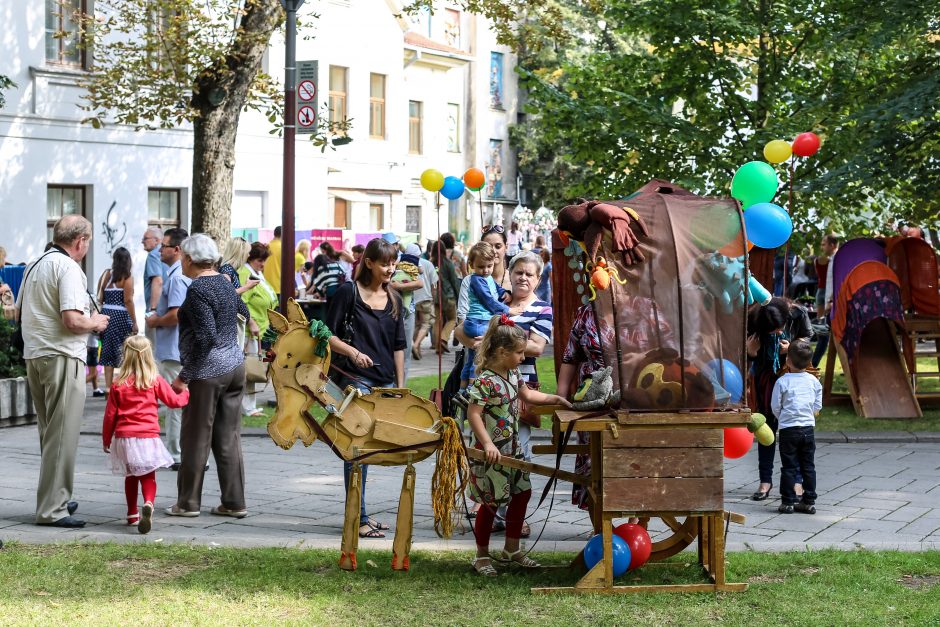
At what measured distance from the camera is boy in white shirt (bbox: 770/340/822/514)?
Answer: 8711 mm

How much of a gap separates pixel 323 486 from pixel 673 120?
26.0 feet

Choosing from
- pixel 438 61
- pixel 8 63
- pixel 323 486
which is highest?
pixel 438 61

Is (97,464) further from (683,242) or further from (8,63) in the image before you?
(8,63)

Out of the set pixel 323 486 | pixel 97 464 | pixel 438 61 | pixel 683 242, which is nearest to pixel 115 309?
pixel 97 464

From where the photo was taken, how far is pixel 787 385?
874 cm

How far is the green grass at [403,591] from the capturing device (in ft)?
19.4

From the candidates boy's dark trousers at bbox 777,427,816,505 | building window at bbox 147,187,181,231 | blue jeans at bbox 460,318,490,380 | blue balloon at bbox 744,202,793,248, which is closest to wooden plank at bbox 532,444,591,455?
blue jeans at bbox 460,318,490,380

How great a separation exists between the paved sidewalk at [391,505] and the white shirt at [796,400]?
643 mm

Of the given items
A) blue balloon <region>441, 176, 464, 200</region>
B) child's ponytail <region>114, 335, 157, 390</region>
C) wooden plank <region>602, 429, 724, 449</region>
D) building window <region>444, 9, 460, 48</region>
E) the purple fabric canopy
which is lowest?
wooden plank <region>602, 429, 724, 449</region>

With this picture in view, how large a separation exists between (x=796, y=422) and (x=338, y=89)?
92.7ft

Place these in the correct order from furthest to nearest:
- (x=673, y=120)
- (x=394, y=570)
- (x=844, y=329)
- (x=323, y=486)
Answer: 1. (x=673, y=120)
2. (x=844, y=329)
3. (x=323, y=486)
4. (x=394, y=570)

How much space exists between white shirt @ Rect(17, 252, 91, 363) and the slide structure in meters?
8.50

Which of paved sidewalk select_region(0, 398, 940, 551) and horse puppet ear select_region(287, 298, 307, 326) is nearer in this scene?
horse puppet ear select_region(287, 298, 307, 326)

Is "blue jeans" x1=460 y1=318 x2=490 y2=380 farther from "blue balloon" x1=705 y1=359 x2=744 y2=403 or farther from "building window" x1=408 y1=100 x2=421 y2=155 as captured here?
"building window" x1=408 y1=100 x2=421 y2=155
